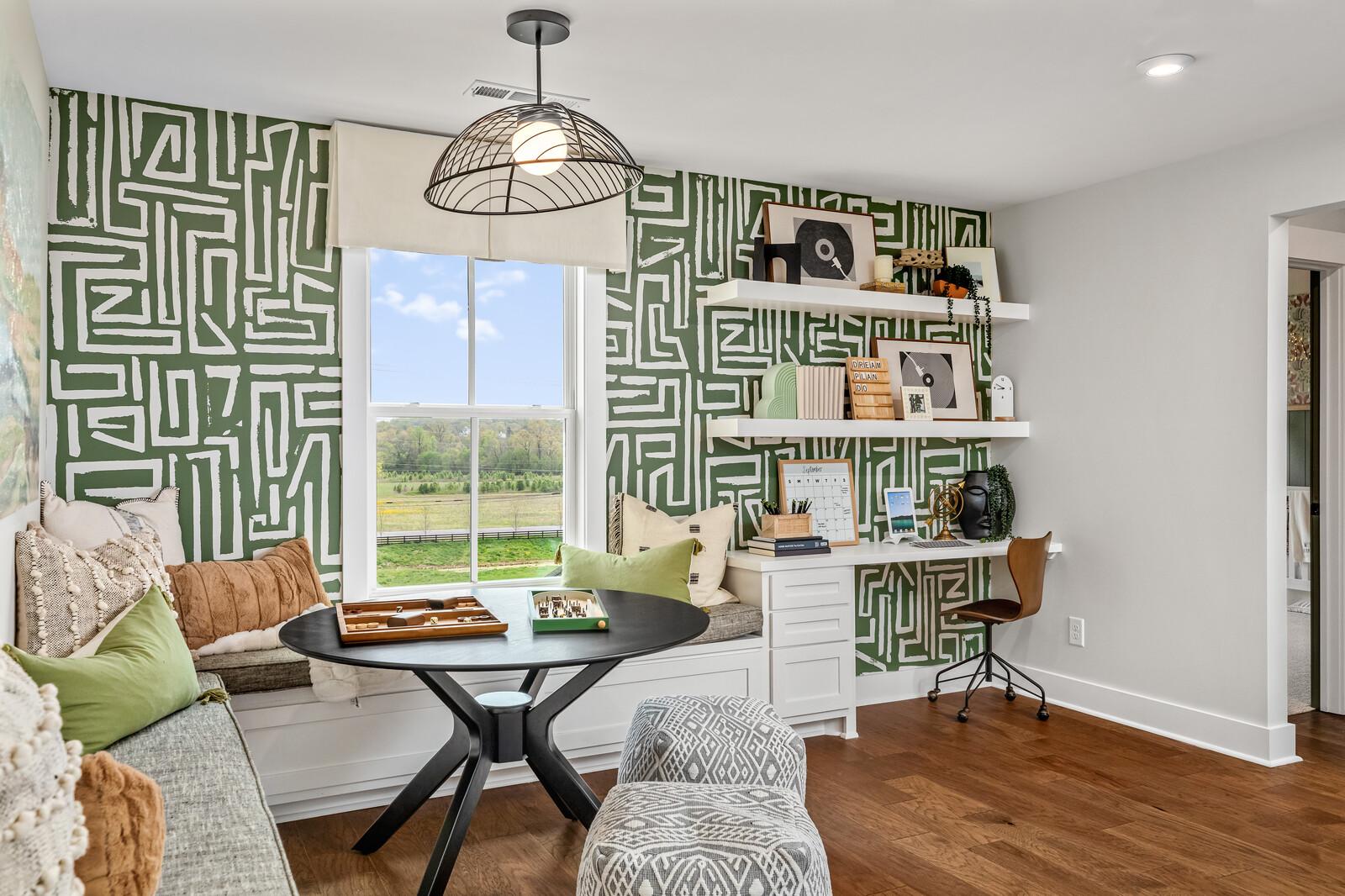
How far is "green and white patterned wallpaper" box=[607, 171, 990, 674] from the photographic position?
14.3ft

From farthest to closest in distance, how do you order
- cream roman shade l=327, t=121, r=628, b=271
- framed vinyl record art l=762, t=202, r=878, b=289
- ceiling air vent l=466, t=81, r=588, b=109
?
framed vinyl record art l=762, t=202, r=878, b=289
cream roman shade l=327, t=121, r=628, b=271
ceiling air vent l=466, t=81, r=588, b=109

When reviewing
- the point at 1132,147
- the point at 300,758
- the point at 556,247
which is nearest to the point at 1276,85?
the point at 1132,147

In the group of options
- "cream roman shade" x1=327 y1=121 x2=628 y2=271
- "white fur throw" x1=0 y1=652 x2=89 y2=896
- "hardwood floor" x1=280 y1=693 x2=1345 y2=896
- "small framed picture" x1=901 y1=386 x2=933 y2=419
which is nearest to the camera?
"white fur throw" x1=0 y1=652 x2=89 y2=896

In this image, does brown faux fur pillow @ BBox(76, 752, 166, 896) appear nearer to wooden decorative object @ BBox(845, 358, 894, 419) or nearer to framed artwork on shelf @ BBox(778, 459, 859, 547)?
framed artwork on shelf @ BBox(778, 459, 859, 547)

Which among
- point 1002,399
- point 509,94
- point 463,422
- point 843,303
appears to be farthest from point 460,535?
point 1002,399

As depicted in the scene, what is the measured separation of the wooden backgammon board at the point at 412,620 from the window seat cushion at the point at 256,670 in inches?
15.2

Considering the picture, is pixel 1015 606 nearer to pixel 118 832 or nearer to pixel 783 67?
pixel 783 67

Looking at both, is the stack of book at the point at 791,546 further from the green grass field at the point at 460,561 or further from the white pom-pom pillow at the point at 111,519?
the white pom-pom pillow at the point at 111,519

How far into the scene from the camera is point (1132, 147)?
4.09m

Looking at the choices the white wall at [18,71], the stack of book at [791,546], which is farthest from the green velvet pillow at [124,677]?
the stack of book at [791,546]

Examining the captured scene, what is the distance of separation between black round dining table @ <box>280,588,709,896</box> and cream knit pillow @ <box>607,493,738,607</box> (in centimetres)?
96

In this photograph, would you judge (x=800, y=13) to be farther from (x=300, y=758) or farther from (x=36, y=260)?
(x=300, y=758)

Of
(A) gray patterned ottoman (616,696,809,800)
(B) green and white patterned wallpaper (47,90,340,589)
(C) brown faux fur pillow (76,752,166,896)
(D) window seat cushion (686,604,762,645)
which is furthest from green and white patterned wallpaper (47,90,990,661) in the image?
(C) brown faux fur pillow (76,752,166,896)

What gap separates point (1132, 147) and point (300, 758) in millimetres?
3918
